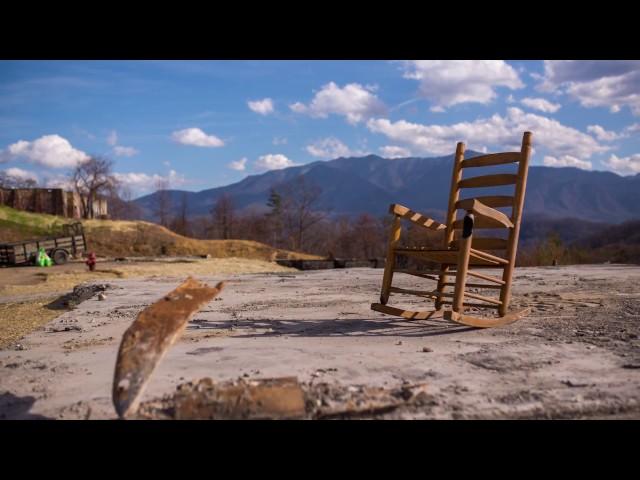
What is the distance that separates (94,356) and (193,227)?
6412 centimetres

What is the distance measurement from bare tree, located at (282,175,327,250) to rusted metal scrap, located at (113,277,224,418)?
1935 inches

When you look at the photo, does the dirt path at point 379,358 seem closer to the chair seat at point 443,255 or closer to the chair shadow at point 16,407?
the chair shadow at point 16,407

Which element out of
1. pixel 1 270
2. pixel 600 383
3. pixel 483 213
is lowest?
pixel 1 270

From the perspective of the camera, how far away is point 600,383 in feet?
7.47

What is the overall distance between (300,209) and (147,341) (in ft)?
170

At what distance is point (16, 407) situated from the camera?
7.03 ft

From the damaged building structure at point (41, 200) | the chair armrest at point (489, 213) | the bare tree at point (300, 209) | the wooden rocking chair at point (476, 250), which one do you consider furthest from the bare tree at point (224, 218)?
the chair armrest at point (489, 213)

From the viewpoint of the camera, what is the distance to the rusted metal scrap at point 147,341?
1.92 m

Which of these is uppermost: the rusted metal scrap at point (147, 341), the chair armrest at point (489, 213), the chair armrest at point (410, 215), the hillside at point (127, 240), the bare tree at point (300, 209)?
the bare tree at point (300, 209)

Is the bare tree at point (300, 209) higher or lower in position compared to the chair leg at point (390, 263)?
higher

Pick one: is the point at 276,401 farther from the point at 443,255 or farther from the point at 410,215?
the point at 410,215

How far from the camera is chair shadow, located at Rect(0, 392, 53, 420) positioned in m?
2.02
